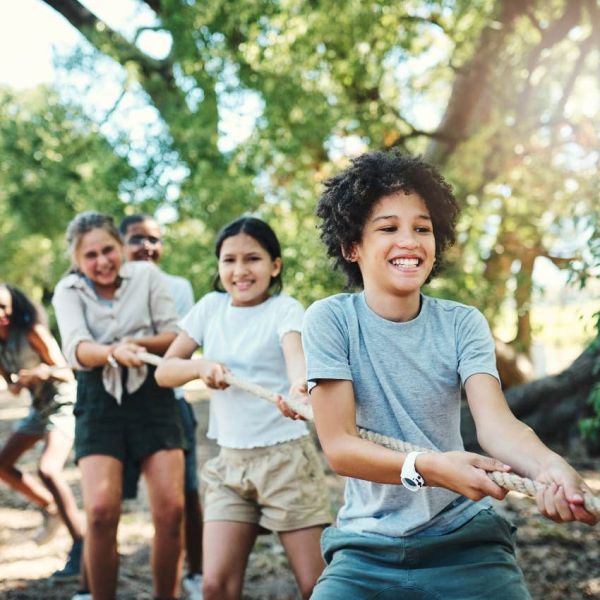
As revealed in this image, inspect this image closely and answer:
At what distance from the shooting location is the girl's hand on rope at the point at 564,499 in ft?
4.85

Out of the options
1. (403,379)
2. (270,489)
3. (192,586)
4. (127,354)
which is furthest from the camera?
(192,586)

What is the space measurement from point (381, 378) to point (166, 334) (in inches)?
67.2

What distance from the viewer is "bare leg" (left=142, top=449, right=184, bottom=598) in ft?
10.8

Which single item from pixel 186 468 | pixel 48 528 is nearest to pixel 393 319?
pixel 186 468

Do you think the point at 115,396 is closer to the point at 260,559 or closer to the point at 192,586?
the point at 192,586

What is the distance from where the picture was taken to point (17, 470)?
468 centimetres

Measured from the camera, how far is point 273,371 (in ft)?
9.59

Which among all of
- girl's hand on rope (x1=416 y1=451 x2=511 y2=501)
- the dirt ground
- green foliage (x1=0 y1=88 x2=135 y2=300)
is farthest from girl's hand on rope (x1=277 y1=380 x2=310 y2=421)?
green foliage (x1=0 y1=88 x2=135 y2=300)

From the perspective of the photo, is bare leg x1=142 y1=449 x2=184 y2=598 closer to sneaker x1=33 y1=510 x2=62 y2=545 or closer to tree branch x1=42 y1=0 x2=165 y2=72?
sneaker x1=33 y1=510 x2=62 y2=545

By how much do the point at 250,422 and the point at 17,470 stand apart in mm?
2328

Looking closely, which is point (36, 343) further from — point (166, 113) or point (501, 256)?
point (501, 256)

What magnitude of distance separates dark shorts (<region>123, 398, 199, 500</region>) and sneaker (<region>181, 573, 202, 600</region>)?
0.41m

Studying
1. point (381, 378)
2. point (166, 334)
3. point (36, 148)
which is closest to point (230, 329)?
point (166, 334)

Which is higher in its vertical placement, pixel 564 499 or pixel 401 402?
pixel 401 402
